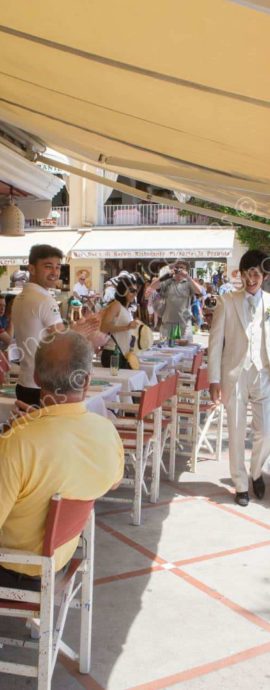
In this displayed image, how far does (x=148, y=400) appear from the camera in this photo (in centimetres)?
476

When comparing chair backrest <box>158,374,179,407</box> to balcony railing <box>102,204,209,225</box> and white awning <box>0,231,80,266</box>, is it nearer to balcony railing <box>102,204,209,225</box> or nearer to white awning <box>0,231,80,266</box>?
white awning <box>0,231,80,266</box>

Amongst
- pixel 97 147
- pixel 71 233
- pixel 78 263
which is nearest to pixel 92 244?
pixel 71 233

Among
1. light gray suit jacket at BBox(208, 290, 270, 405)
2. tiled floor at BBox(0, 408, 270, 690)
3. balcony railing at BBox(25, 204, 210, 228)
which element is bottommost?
tiled floor at BBox(0, 408, 270, 690)

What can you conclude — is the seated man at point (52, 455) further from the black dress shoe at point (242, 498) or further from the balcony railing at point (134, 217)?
the balcony railing at point (134, 217)

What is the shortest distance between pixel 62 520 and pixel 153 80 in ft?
5.88

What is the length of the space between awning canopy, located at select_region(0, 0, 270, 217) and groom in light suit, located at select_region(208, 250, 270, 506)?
83 centimetres

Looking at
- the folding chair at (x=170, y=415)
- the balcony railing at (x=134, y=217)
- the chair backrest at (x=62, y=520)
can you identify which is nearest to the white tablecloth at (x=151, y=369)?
the folding chair at (x=170, y=415)

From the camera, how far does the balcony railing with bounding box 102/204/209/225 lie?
28953mm

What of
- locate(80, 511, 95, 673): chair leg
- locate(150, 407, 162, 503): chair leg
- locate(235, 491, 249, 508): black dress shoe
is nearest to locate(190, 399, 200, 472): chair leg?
locate(235, 491, 249, 508): black dress shoe

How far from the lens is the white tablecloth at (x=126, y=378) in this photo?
569cm

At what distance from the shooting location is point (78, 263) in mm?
30719

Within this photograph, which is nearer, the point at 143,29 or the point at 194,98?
the point at 143,29

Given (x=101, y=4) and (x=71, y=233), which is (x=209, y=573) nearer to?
(x=101, y=4)

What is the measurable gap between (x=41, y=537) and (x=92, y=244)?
2104cm
